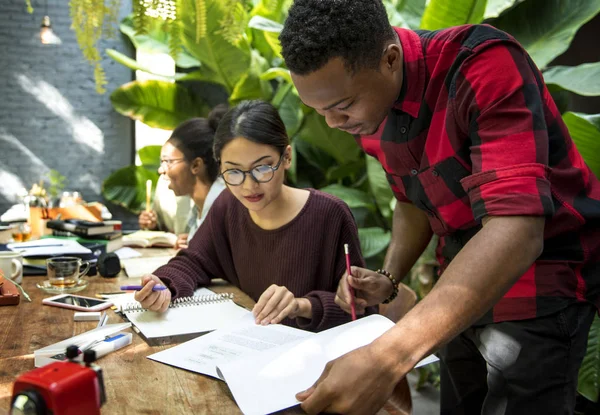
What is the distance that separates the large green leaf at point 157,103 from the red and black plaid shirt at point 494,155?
Answer: 403 cm

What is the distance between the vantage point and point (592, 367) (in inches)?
92.8

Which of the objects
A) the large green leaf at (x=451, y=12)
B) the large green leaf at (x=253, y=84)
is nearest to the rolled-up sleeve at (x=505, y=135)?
the large green leaf at (x=451, y=12)

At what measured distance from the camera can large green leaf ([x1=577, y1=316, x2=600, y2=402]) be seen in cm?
235

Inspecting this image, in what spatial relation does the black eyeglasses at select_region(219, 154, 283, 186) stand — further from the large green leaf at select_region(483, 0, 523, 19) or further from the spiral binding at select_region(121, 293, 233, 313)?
the large green leaf at select_region(483, 0, 523, 19)

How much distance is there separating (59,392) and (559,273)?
908 millimetres

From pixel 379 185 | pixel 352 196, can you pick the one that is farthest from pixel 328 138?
pixel 379 185

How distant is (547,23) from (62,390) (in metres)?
2.89

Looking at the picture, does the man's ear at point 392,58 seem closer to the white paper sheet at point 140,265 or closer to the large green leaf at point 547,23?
the white paper sheet at point 140,265

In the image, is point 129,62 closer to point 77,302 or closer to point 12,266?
point 12,266

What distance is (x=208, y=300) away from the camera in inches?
67.4

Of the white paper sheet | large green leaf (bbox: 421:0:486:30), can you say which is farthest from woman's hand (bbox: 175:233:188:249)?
large green leaf (bbox: 421:0:486:30)

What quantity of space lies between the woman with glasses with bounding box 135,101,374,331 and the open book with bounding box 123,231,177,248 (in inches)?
37.3

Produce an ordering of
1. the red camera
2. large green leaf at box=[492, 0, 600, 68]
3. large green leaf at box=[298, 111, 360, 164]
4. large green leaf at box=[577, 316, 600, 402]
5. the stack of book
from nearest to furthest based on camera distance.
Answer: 1. the red camera
2. large green leaf at box=[577, 316, 600, 402]
3. the stack of book
4. large green leaf at box=[492, 0, 600, 68]
5. large green leaf at box=[298, 111, 360, 164]

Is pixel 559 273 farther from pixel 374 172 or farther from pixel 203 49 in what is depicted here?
pixel 203 49
